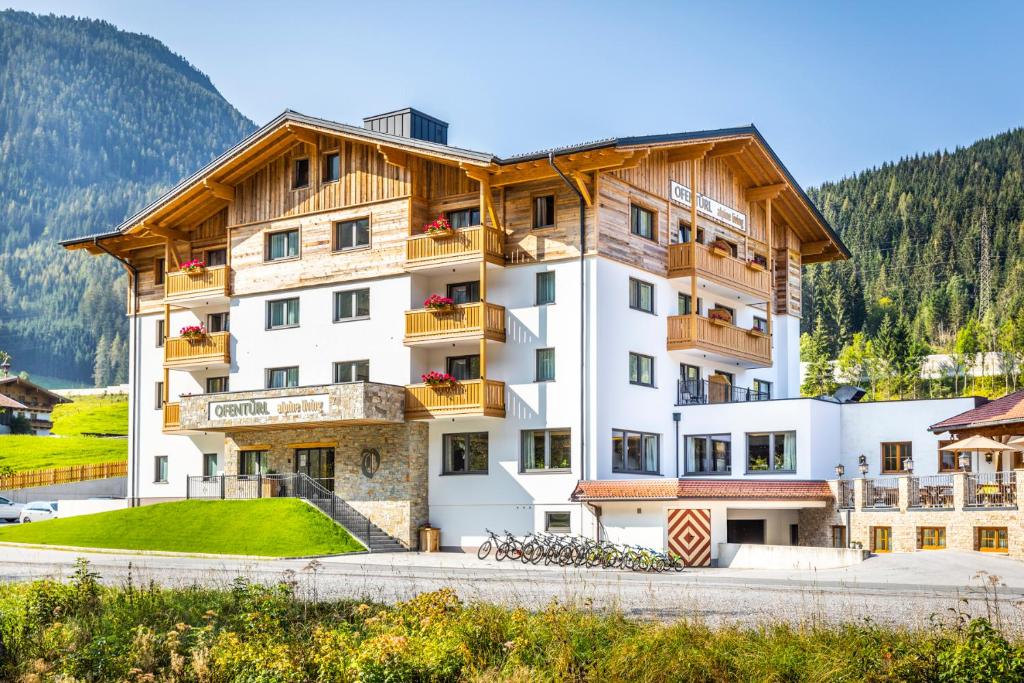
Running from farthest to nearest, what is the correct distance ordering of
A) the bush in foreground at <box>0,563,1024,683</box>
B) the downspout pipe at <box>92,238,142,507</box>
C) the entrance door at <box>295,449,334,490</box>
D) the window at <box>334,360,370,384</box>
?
the downspout pipe at <box>92,238,142,507</box> < the entrance door at <box>295,449,334,490</box> < the window at <box>334,360,370,384</box> < the bush in foreground at <box>0,563,1024,683</box>

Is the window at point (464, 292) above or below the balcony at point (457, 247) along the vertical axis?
below

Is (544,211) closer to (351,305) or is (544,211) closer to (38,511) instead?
(351,305)

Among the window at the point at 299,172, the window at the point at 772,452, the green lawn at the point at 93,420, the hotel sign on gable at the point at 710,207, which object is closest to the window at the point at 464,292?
the window at the point at 299,172

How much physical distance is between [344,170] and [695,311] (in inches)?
499

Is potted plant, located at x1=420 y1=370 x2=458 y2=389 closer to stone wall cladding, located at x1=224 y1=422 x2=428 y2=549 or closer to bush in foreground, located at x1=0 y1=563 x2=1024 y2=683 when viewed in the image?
stone wall cladding, located at x1=224 y1=422 x2=428 y2=549

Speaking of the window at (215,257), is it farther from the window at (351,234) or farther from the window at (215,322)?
the window at (351,234)

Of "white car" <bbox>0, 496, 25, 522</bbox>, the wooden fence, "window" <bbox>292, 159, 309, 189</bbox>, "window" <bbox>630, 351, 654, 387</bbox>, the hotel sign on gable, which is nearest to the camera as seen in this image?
"window" <bbox>630, 351, 654, 387</bbox>

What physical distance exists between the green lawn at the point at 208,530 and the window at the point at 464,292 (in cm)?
820

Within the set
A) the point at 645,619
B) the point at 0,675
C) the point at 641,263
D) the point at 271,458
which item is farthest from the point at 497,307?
the point at 0,675

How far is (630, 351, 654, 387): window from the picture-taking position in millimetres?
38656

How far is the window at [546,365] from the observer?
37625 millimetres

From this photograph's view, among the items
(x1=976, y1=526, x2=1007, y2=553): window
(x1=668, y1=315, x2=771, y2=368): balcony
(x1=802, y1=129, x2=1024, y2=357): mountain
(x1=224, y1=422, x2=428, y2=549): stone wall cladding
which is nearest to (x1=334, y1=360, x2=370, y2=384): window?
(x1=224, y1=422, x2=428, y2=549): stone wall cladding

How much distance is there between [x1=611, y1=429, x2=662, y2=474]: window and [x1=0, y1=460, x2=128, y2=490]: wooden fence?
31.7 metres

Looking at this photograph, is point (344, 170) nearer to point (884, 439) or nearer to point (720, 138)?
point (720, 138)
